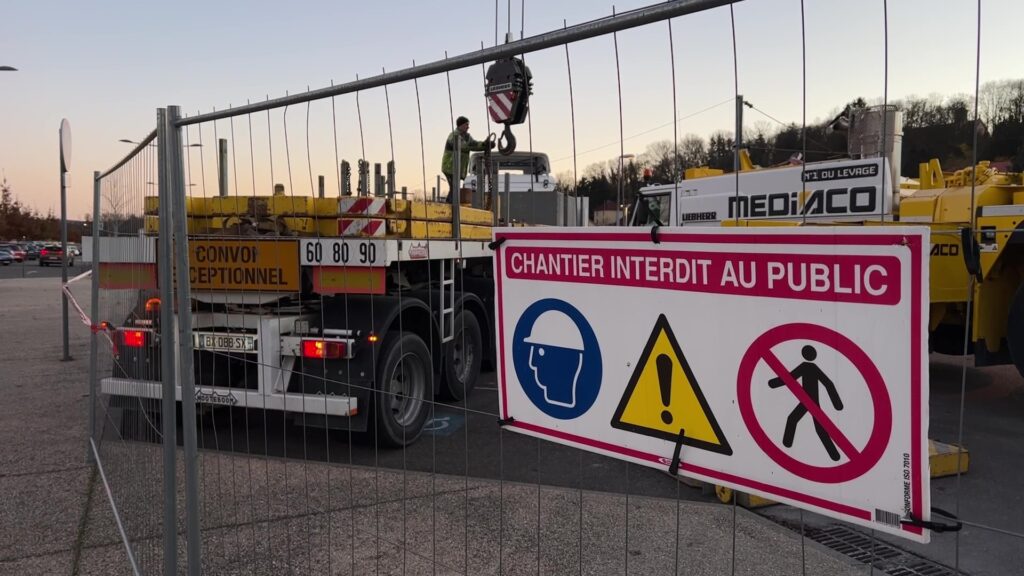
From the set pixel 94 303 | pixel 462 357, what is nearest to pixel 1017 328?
pixel 462 357

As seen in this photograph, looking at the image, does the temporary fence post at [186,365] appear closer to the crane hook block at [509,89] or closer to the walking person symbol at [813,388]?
the crane hook block at [509,89]

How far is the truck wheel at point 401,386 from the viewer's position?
15.1 ft

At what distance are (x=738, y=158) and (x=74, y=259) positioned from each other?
5239 centimetres

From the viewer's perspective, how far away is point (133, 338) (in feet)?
12.0

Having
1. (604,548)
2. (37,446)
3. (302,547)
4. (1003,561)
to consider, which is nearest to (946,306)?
(1003,561)

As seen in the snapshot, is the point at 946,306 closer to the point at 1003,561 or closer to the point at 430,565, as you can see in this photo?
the point at 1003,561

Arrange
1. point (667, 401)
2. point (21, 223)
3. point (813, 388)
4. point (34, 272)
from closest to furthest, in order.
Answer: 1. point (813, 388)
2. point (667, 401)
3. point (34, 272)
4. point (21, 223)

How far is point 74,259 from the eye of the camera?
149ft

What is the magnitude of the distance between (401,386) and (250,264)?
50.5 inches

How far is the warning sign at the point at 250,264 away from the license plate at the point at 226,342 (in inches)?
11.9

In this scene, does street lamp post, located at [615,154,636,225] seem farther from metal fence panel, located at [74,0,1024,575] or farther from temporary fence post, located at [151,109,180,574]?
temporary fence post, located at [151,109,180,574]

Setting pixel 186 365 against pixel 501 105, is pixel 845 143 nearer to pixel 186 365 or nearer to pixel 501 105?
pixel 501 105

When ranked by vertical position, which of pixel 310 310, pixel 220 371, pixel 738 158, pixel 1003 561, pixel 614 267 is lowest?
pixel 1003 561

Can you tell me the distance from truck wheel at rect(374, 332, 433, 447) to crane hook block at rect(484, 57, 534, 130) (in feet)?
9.21
